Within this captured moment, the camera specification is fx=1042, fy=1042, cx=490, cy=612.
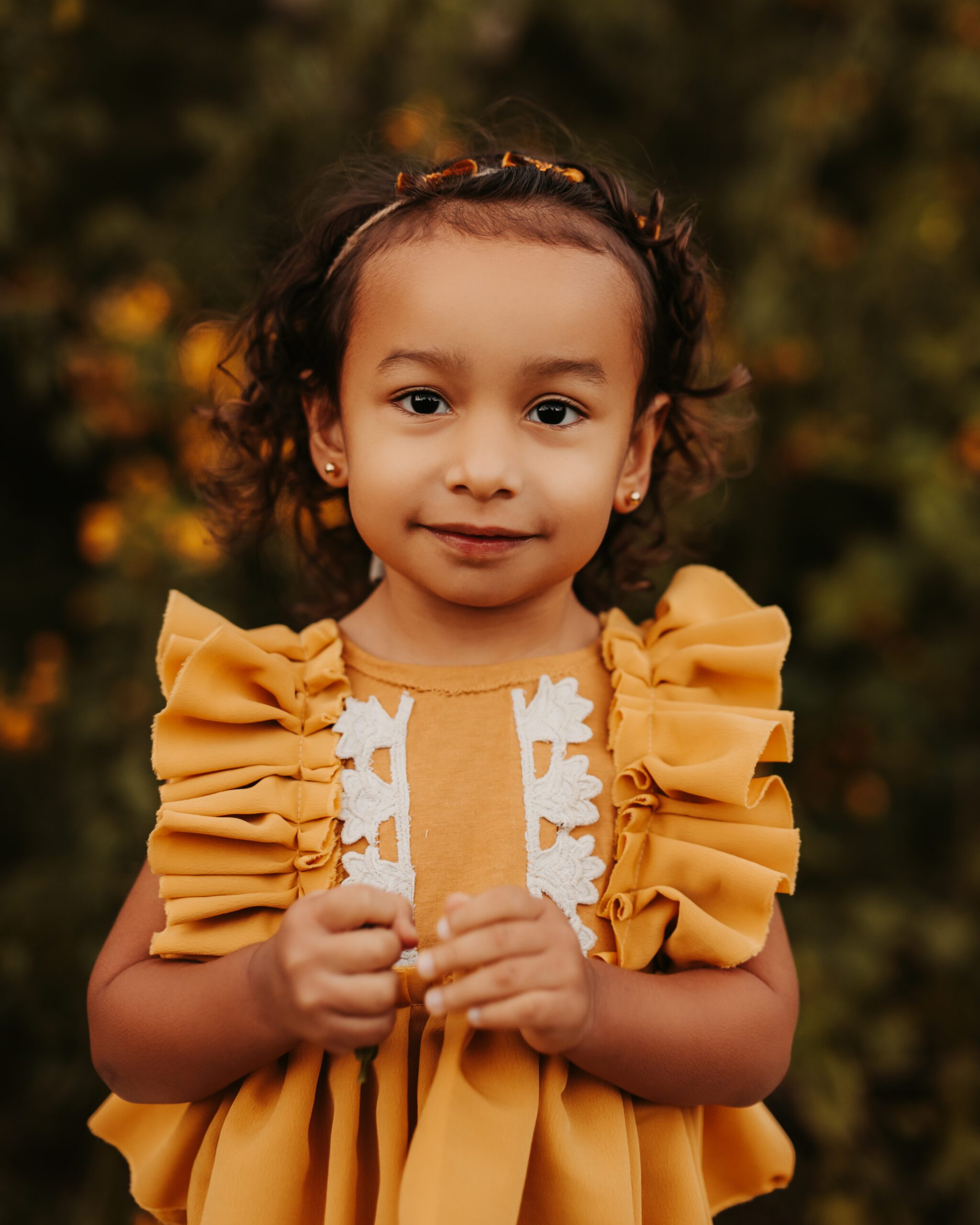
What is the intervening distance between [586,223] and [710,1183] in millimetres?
1135

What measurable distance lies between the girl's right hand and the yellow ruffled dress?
13 cm

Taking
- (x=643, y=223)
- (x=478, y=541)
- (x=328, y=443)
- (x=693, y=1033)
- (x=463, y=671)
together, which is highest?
(x=643, y=223)

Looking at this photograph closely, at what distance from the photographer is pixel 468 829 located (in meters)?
1.08

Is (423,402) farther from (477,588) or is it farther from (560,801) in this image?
(560,801)

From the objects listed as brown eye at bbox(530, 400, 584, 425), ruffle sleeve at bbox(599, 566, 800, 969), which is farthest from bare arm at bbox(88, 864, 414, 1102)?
brown eye at bbox(530, 400, 584, 425)

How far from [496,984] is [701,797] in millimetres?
334

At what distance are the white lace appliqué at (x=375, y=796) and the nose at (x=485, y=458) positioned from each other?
0.26 meters

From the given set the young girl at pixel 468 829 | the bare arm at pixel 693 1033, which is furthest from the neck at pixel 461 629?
the bare arm at pixel 693 1033

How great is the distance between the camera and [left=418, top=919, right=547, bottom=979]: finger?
0.86m

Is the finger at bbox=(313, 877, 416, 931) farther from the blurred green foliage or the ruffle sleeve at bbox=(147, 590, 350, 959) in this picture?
the blurred green foliage

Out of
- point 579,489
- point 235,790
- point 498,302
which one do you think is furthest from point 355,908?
point 498,302

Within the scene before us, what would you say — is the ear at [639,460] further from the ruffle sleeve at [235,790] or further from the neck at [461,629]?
the ruffle sleeve at [235,790]

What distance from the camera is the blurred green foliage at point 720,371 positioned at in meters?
1.99

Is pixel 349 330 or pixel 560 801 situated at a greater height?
pixel 349 330
